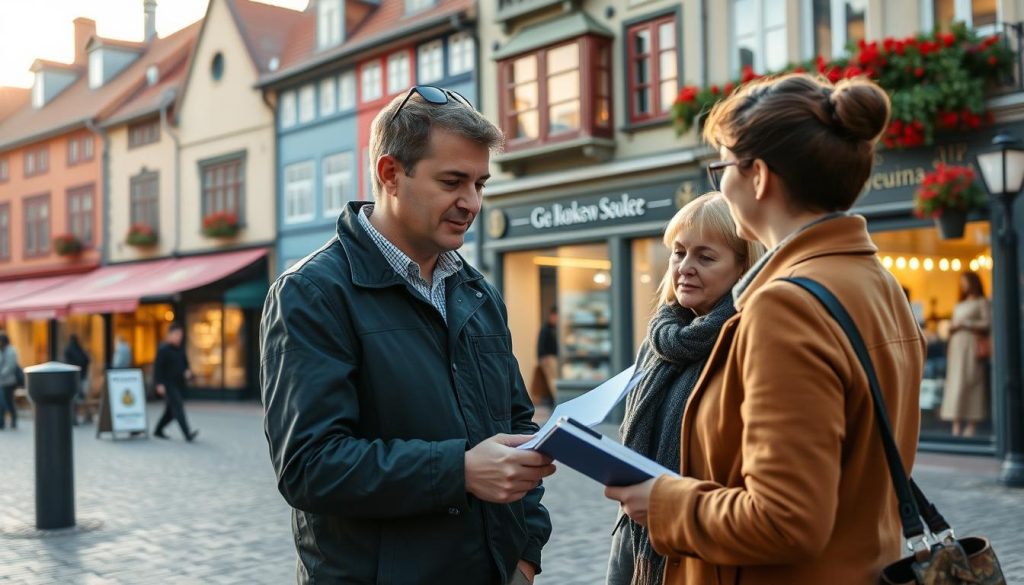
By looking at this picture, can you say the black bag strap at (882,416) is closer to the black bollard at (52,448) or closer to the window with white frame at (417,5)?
the black bollard at (52,448)

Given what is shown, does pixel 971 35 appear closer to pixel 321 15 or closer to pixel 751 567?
pixel 751 567

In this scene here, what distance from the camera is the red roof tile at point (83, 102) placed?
3080cm

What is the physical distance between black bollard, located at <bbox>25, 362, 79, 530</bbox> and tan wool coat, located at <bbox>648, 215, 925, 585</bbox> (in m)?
7.00

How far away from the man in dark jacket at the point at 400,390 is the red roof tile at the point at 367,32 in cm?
1753

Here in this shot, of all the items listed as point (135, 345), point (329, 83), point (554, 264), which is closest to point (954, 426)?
point (554, 264)

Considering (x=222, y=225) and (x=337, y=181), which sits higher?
(x=337, y=181)

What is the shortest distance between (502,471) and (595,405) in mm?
273

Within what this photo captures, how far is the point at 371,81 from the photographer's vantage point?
2239 centimetres

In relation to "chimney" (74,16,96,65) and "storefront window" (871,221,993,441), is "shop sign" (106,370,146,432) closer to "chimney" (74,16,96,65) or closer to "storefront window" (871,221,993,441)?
"storefront window" (871,221,993,441)

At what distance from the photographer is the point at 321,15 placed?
80.1 feet

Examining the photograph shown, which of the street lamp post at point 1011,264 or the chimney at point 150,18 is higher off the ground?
the chimney at point 150,18

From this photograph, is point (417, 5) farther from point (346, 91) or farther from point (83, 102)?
point (83, 102)

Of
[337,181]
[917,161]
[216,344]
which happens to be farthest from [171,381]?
[216,344]

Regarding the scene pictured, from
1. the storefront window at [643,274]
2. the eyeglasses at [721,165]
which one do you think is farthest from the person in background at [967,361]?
the eyeglasses at [721,165]
